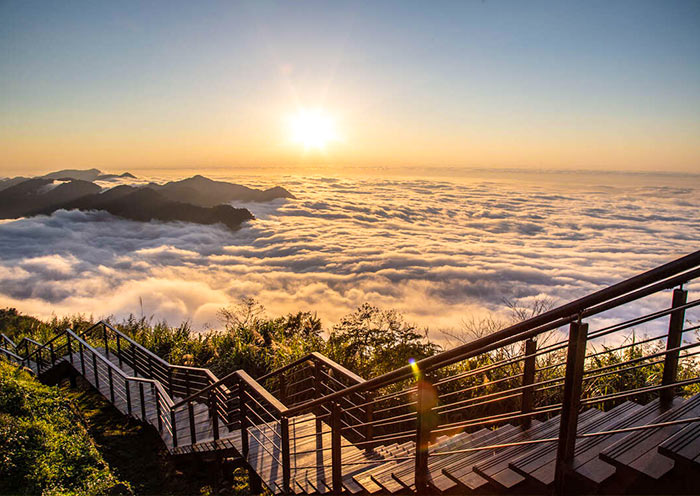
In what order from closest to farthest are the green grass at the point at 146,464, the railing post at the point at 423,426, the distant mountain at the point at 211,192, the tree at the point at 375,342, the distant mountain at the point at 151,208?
the railing post at the point at 423,426, the green grass at the point at 146,464, the tree at the point at 375,342, the distant mountain at the point at 151,208, the distant mountain at the point at 211,192

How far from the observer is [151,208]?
147 m

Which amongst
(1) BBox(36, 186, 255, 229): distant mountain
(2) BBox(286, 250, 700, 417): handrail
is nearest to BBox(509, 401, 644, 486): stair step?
(2) BBox(286, 250, 700, 417): handrail

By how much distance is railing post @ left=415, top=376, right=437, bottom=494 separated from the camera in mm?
2586

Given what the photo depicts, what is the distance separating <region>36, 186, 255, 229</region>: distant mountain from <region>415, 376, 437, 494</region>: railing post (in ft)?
462

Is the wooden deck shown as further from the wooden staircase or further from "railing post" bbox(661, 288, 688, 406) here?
"railing post" bbox(661, 288, 688, 406)

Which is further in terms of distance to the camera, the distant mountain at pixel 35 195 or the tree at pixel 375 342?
the distant mountain at pixel 35 195

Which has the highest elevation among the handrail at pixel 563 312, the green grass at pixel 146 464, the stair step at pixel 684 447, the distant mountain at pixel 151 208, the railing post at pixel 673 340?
the handrail at pixel 563 312

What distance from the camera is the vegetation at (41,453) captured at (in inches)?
158

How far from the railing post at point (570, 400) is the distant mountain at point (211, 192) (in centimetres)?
17134

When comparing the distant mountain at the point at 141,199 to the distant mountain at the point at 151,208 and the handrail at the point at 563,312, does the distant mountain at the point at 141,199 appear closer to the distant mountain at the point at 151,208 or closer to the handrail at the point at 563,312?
the distant mountain at the point at 151,208

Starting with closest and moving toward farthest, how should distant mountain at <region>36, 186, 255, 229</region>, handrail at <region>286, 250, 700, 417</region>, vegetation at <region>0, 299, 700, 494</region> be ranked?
handrail at <region>286, 250, 700, 417</region>
vegetation at <region>0, 299, 700, 494</region>
distant mountain at <region>36, 186, 255, 229</region>

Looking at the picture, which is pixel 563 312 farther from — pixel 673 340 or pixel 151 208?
pixel 151 208

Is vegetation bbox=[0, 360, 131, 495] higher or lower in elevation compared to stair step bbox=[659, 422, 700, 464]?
lower

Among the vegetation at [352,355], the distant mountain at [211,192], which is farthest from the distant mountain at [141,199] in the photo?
the vegetation at [352,355]
